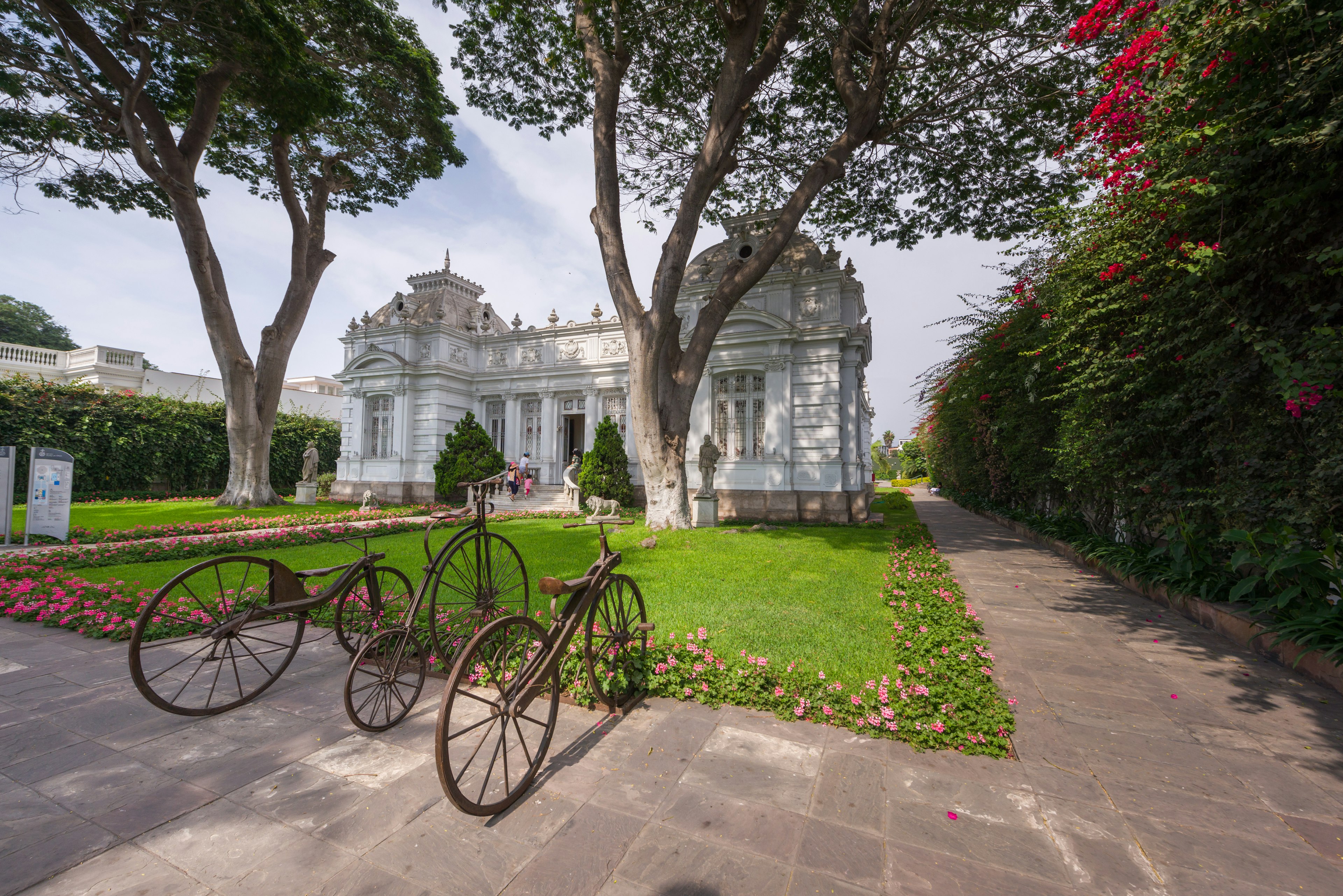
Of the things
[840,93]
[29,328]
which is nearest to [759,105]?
[840,93]

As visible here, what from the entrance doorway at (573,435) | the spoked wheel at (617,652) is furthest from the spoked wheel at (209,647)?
the entrance doorway at (573,435)

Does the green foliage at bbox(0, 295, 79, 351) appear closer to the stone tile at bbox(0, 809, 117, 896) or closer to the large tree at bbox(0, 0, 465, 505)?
the large tree at bbox(0, 0, 465, 505)

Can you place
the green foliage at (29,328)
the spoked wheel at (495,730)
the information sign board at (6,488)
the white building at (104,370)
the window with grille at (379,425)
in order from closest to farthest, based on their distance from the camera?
1. the spoked wheel at (495,730)
2. the information sign board at (6,488)
3. the window with grille at (379,425)
4. the white building at (104,370)
5. the green foliage at (29,328)

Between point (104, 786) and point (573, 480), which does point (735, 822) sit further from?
point (573, 480)

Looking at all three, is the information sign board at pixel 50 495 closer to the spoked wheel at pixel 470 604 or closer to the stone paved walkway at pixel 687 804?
the stone paved walkway at pixel 687 804

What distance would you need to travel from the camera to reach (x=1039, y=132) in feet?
32.0

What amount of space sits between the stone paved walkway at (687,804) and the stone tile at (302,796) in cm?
1

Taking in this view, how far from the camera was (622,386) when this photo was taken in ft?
54.0

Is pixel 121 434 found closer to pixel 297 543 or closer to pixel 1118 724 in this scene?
pixel 297 543

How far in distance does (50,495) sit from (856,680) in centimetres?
1243

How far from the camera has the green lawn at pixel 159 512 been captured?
11000 mm

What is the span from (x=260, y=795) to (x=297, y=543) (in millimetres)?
8394

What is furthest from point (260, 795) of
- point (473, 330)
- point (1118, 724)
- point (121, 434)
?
point (121, 434)

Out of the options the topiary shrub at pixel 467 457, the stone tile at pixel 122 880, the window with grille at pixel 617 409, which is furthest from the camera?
the window with grille at pixel 617 409
